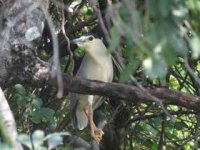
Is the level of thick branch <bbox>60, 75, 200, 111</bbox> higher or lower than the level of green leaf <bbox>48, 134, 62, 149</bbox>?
lower

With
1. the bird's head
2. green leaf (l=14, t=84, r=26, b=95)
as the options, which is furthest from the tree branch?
the bird's head

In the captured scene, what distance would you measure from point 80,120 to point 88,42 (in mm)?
615

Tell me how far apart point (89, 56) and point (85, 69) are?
0.44 ft

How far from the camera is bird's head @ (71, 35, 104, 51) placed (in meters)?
3.88

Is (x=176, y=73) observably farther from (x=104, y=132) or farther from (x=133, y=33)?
(x=133, y=33)

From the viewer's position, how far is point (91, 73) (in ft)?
13.7

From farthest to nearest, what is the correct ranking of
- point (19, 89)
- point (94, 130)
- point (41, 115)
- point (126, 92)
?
point (94, 130) → point (41, 115) → point (19, 89) → point (126, 92)

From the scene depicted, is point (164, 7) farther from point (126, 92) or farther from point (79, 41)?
point (79, 41)

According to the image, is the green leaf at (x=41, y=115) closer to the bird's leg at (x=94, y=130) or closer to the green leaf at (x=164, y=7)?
→ the bird's leg at (x=94, y=130)

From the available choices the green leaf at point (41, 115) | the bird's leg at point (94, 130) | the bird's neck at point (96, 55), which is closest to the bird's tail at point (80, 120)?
the bird's leg at point (94, 130)

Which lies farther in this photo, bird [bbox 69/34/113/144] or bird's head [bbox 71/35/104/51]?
bird [bbox 69/34/113/144]

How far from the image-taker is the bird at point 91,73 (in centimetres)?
400

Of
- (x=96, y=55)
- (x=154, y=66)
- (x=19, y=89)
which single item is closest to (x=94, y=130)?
(x=96, y=55)

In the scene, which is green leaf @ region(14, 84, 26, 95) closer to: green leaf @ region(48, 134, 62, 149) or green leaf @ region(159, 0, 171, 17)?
green leaf @ region(48, 134, 62, 149)
